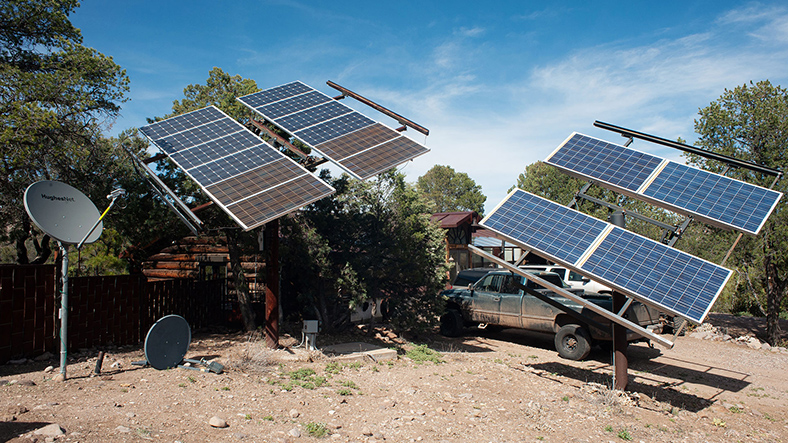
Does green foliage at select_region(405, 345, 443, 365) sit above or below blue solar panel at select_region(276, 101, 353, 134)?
below

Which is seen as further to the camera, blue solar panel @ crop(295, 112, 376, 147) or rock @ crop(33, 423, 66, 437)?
blue solar panel @ crop(295, 112, 376, 147)

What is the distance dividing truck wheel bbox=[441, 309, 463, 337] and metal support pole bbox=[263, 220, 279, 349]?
19.5ft

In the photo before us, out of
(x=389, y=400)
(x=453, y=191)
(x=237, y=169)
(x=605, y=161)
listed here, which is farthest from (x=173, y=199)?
(x=453, y=191)

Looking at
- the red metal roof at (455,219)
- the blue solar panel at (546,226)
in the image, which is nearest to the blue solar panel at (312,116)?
the blue solar panel at (546,226)

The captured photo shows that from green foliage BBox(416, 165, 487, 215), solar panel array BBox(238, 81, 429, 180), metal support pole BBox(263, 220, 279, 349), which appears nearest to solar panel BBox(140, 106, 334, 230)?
solar panel array BBox(238, 81, 429, 180)

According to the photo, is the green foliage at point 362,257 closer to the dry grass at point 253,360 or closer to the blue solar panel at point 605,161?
the dry grass at point 253,360

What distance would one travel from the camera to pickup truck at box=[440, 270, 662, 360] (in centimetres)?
1151

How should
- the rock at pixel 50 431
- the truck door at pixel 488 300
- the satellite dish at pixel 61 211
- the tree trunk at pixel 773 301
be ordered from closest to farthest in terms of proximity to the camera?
the rock at pixel 50 431
the satellite dish at pixel 61 211
the truck door at pixel 488 300
the tree trunk at pixel 773 301

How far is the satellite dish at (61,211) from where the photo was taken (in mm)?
7570

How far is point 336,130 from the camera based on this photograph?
12.5 metres

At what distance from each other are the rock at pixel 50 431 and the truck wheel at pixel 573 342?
34.9 feet

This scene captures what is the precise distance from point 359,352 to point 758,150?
1460 centimetres

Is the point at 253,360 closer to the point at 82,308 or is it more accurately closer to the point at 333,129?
the point at 82,308

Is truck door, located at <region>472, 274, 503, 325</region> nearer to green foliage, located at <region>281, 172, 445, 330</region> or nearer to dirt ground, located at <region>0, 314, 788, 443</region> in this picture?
green foliage, located at <region>281, 172, 445, 330</region>
